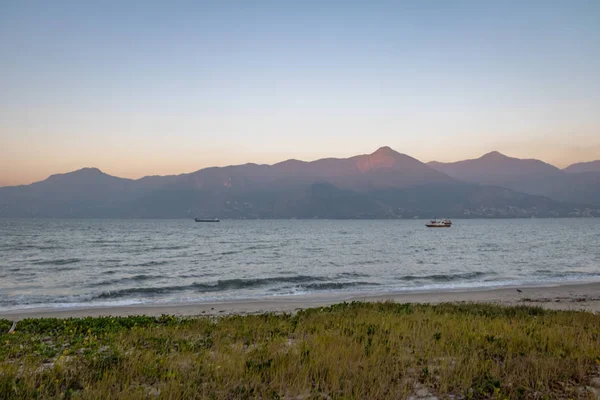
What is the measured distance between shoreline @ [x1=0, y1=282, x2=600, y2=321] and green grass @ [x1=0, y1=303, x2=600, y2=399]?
29.2 ft

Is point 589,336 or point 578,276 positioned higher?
point 589,336

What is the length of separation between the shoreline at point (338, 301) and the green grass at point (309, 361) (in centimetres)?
891

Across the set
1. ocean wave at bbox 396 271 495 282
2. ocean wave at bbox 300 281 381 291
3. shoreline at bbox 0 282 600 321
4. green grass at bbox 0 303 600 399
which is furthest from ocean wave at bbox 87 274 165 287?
ocean wave at bbox 396 271 495 282

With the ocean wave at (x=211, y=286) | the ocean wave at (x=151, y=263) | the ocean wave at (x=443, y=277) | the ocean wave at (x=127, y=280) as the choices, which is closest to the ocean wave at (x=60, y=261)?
the ocean wave at (x=151, y=263)

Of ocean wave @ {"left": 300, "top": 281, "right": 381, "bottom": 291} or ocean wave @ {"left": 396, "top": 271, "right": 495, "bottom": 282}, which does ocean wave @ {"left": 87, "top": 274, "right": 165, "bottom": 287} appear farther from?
ocean wave @ {"left": 396, "top": 271, "right": 495, "bottom": 282}

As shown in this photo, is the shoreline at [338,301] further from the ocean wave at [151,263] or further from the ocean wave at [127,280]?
the ocean wave at [151,263]

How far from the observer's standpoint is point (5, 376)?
21.5 feet

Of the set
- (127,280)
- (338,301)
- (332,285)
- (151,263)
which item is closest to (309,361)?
(338,301)

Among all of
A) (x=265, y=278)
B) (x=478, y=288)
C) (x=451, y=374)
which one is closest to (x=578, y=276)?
(x=478, y=288)

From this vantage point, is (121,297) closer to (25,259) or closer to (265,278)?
(265,278)

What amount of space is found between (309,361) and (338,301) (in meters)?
16.1

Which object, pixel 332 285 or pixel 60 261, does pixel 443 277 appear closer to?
pixel 332 285

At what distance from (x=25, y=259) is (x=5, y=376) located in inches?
1943

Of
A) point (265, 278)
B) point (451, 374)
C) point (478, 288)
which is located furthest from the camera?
point (265, 278)
